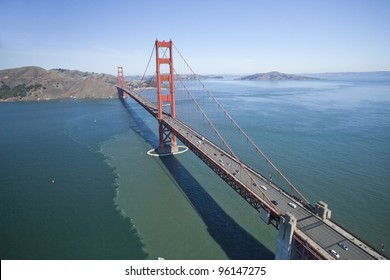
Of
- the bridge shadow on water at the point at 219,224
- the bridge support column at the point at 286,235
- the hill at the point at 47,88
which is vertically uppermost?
the hill at the point at 47,88

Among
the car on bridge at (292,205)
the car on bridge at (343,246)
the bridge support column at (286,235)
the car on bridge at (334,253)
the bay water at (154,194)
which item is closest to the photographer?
the car on bridge at (334,253)

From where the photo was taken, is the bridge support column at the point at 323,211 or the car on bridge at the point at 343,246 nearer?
the car on bridge at the point at 343,246

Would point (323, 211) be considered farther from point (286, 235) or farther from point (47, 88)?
point (47, 88)

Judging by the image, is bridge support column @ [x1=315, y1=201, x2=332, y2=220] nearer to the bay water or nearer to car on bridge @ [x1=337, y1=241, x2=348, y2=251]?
car on bridge @ [x1=337, y1=241, x2=348, y2=251]

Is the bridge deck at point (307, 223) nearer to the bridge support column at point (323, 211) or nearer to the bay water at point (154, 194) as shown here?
the bridge support column at point (323, 211)

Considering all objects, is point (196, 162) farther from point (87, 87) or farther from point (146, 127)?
point (87, 87)

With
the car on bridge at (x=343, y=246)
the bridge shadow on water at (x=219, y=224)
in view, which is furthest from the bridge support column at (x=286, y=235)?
the bridge shadow on water at (x=219, y=224)
